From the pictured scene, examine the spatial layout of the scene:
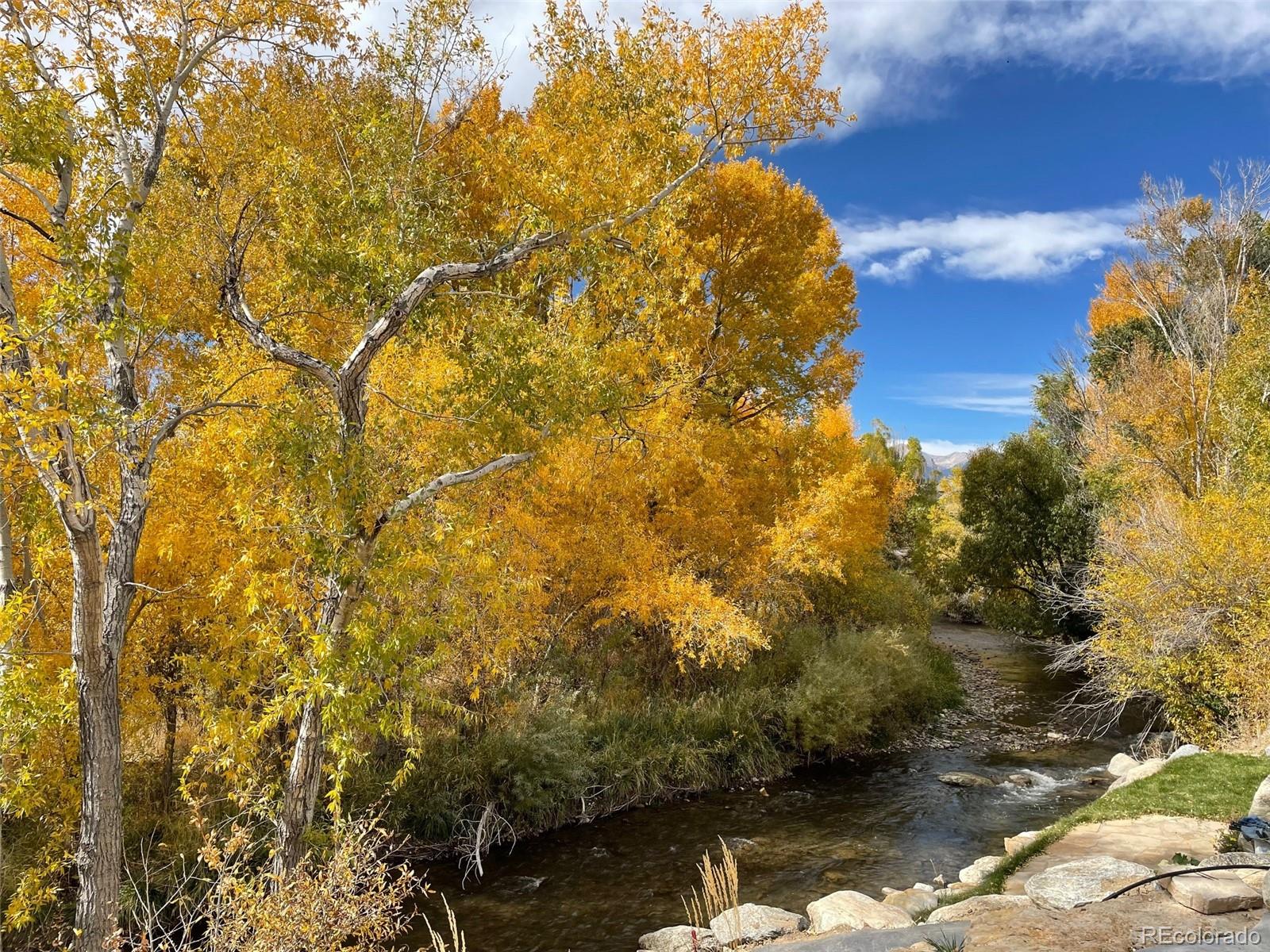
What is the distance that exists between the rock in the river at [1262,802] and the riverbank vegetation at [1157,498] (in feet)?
15.2

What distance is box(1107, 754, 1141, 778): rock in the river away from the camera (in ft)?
38.6

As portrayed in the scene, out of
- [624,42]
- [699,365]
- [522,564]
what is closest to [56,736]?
[522,564]

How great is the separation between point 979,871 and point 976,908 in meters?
3.05

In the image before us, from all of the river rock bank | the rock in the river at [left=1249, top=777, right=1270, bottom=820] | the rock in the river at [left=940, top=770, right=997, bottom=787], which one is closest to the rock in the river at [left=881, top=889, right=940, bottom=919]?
the river rock bank

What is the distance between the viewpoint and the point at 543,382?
6.54m

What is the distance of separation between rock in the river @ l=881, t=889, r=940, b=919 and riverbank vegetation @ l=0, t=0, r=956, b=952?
182 inches

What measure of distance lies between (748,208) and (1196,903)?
47.2ft

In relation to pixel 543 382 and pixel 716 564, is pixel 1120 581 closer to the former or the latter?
pixel 716 564

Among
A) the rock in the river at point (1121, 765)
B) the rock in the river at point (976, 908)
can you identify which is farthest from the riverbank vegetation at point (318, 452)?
the rock in the river at point (1121, 765)

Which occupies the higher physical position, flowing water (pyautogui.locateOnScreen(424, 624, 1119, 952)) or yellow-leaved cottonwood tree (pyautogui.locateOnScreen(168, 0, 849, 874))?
yellow-leaved cottonwood tree (pyautogui.locateOnScreen(168, 0, 849, 874))

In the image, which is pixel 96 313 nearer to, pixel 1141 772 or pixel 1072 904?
pixel 1072 904

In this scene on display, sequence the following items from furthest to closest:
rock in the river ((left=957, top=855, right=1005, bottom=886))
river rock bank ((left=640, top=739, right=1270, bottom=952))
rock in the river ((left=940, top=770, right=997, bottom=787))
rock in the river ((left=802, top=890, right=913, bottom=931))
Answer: rock in the river ((left=940, top=770, right=997, bottom=787))
rock in the river ((left=957, top=855, right=1005, bottom=886))
rock in the river ((left=802, top=890, right=913, bottom=931))
river rock bank ((left=640, top=739, right=1270, bottom=952))

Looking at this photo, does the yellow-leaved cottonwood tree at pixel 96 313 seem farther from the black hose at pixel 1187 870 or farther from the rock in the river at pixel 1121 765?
the rock in the river at pixel 1121 765

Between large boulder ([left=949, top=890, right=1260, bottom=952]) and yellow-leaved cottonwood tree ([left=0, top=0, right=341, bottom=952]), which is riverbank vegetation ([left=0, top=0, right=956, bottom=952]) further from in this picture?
large boulder ([left=949, top=890, right=1260, bottom=952])
